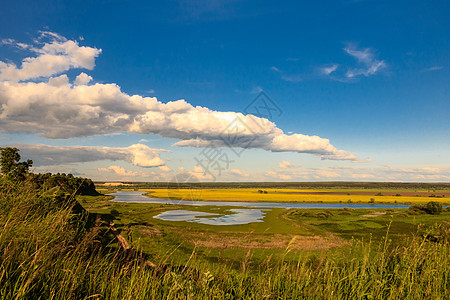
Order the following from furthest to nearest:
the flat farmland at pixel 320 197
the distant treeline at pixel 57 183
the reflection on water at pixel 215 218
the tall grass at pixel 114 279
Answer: the flat farmland at pixel 320 197
the reflection on water at pixel 215 218
the distant treeline at pixel 57 183
the tall grass at pixel 114 279

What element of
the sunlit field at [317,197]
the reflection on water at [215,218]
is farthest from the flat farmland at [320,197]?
the reflection on water at [215,218]

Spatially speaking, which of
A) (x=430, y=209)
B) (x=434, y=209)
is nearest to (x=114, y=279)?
(x=430, y=209)

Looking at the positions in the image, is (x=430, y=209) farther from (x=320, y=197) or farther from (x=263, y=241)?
(x=320, y=197)

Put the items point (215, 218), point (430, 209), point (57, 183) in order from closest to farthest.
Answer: point (57, 183) < point (215, 218) < point (430, 209)

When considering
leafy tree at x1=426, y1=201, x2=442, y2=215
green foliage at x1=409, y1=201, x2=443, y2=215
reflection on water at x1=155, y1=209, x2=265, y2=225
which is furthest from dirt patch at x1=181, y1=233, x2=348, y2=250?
leafy tree at x1=426, y1=201, x2=442, y2=215

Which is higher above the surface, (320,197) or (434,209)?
(434,209)

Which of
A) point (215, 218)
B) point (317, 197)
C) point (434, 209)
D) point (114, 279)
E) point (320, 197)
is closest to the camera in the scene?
point (114, 279)

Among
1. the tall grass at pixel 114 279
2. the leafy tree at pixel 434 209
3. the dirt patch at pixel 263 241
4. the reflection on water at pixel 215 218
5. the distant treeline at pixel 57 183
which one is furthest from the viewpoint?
the leafy tree at pixel 434 209

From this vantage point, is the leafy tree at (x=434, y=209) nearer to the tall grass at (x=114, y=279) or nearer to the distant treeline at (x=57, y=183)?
the tall grass at (x=114, y=279)

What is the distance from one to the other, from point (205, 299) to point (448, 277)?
4.82 meters

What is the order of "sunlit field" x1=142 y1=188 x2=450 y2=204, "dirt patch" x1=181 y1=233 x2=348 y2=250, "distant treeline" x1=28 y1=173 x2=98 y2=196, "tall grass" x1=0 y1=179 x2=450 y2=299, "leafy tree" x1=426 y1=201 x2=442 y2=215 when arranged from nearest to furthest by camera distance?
"tall grass" x1=0 y1=179 x2=450 y2=299, "distant treeline" x1=28 y1=173 x2=98 y2=196, "dirt patch" x1=181 y1=233 x2=348 y2=250, "leafy tree" x1=426 y1=201 x2=442 y2=215, "sunlit field" x1=142 y1=188 x2=450 y2=204

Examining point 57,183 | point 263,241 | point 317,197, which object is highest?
point 57,183

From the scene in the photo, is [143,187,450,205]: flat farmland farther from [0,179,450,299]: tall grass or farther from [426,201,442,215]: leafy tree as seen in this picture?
[0,179,450,299]: tall grass

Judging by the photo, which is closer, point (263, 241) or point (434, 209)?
point (263, 241)
